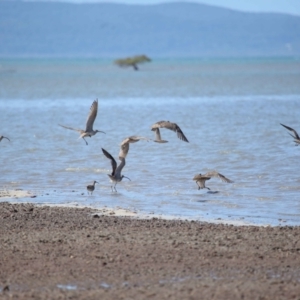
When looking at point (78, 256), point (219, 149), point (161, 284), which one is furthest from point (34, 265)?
point (219, 149)

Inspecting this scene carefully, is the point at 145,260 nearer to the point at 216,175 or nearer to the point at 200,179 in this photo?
the point at 200,179

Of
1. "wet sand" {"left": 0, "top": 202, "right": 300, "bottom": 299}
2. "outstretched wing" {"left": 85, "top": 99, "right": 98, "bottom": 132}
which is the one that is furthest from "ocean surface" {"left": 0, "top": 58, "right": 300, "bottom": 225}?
"wet sand" {"left": 0, "top": 202, "right": 300, "bottom": 299}

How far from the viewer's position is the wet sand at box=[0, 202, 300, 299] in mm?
8695

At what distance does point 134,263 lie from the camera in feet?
31.6

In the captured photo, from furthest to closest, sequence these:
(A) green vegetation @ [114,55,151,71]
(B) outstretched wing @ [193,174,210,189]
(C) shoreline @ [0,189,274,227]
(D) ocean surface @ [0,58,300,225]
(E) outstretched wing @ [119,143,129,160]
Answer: (A) green vegetation @ [114,55,151,71] → (E) outstretched wing @ [119,143,129,160] → (B) outstretched wing @ [193,174,210,189] → (D) ocean surface @ [0,58,300,225] → (C) shoreline @ [0,189,274,227]

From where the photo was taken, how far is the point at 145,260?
9.76 metres

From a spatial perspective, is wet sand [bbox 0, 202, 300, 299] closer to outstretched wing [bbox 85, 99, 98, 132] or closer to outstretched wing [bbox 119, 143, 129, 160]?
outstretched wing [bbox 119, 143, 129, 160]

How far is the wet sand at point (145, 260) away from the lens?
8.70m

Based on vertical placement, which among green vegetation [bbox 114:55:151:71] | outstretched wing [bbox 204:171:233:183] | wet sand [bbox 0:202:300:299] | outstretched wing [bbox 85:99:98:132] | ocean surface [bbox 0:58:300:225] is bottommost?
green vegetation [bbox 114:55:151:71]

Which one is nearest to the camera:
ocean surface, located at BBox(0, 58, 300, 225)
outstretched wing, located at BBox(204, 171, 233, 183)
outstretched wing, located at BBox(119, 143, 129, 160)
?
ocean surface, located at BBox(0, 58, 300, 225)

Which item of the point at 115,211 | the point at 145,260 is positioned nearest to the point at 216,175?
the point at 115,211

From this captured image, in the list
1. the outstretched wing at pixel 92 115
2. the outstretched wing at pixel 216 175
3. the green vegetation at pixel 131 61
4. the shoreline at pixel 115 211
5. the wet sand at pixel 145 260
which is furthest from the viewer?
the green vegetation at pixel 131 61

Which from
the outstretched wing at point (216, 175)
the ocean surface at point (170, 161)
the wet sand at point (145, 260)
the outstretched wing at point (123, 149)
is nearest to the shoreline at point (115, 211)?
the ocean surface at point (170, 161)

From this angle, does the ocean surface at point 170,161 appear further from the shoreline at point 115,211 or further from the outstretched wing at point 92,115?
the outstretched wing at point 92,115
